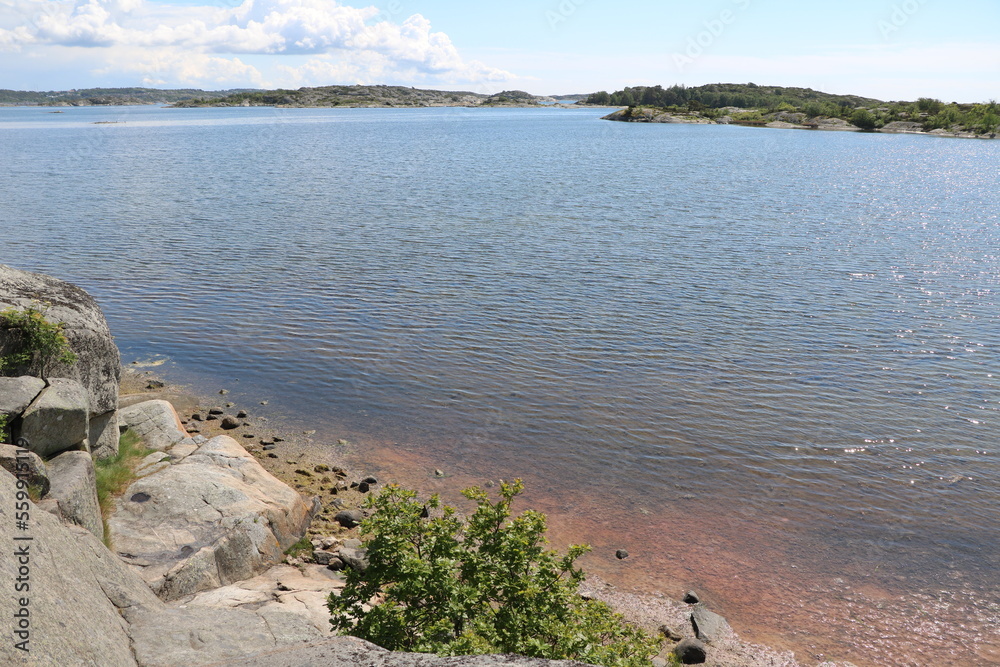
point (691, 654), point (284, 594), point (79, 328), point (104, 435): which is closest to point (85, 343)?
point (79, 328)

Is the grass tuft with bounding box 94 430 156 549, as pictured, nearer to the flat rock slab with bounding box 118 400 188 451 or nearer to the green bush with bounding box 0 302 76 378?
the flat rock slab with bounding box 118 400 188 451

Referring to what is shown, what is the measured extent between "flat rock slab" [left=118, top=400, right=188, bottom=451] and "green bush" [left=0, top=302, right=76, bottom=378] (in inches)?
133

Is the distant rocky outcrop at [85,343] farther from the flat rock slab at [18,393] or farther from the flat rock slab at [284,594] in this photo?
the flat rock slab at [284,594]

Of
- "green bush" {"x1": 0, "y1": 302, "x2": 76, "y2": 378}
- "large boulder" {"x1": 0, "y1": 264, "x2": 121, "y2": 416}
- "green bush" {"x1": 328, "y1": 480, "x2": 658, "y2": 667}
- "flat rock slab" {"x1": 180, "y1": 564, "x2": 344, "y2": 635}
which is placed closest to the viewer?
"green bush" {"x1": 328, "y1": 480, "x2": 658, "y2": 667}

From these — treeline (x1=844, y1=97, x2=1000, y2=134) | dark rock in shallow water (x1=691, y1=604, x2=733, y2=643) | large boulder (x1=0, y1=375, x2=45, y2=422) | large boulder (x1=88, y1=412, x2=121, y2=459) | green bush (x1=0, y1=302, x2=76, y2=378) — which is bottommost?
dark rock in shallow water (x1=691, y1=604, x2=733, y2=643)

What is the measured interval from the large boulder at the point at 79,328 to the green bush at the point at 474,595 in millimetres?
8834

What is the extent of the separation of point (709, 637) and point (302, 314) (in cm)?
2179

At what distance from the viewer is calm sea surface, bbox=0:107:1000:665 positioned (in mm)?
14953

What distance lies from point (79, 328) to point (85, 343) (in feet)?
1.13

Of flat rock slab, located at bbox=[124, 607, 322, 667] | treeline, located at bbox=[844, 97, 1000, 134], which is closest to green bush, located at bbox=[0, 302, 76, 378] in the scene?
flat rock slab, located at bbox=[124, 607, 322, 667]

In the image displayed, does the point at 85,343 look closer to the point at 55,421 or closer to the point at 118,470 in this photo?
the point at 118,470

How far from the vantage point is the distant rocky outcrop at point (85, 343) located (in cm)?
1451

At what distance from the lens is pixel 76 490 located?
11.0 m

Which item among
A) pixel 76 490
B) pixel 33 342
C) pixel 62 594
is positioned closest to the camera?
pixel 62 594
